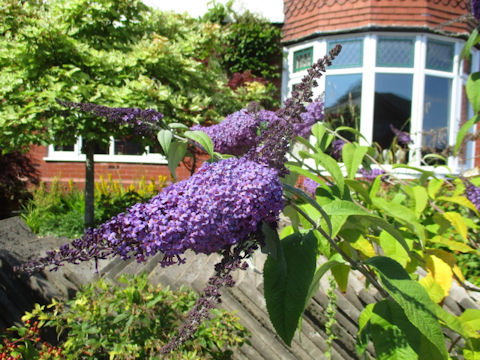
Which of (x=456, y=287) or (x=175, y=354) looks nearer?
(x=175, y=354)

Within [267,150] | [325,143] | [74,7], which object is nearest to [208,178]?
[267,150]

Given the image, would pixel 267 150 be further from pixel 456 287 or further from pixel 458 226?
pixel 456 287

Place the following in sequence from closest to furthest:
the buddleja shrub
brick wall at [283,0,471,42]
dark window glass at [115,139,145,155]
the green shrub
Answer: the buddleja shrub
the green shrub
brick wall at [283,0,471,42]
dark window glass at [115,139,145,155]

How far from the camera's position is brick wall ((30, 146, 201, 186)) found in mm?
8242

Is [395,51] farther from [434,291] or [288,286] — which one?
[288,286]

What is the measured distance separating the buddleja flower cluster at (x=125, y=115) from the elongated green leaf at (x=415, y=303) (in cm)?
66

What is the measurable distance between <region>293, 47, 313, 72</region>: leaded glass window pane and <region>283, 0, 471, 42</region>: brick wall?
35 centimetres

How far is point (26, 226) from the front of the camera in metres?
5.10

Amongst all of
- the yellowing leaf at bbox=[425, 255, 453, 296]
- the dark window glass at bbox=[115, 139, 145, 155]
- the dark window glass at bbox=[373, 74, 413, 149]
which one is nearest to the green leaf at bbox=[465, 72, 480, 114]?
the yellowing leaf at bbox=[425, 255, 453, 296]

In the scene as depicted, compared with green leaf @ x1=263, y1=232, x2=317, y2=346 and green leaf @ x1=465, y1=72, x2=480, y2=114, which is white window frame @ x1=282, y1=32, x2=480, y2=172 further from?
green leaf @ x1=263, y1=232, x2=317, y2=346

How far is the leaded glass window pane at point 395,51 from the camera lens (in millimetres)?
7445

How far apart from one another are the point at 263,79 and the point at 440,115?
12.1ft

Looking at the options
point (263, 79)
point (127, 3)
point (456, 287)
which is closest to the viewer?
point (456, 287)

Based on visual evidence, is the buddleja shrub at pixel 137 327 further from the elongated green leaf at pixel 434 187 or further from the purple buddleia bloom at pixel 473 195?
the purple buddleia bloom at pixel 473 195
